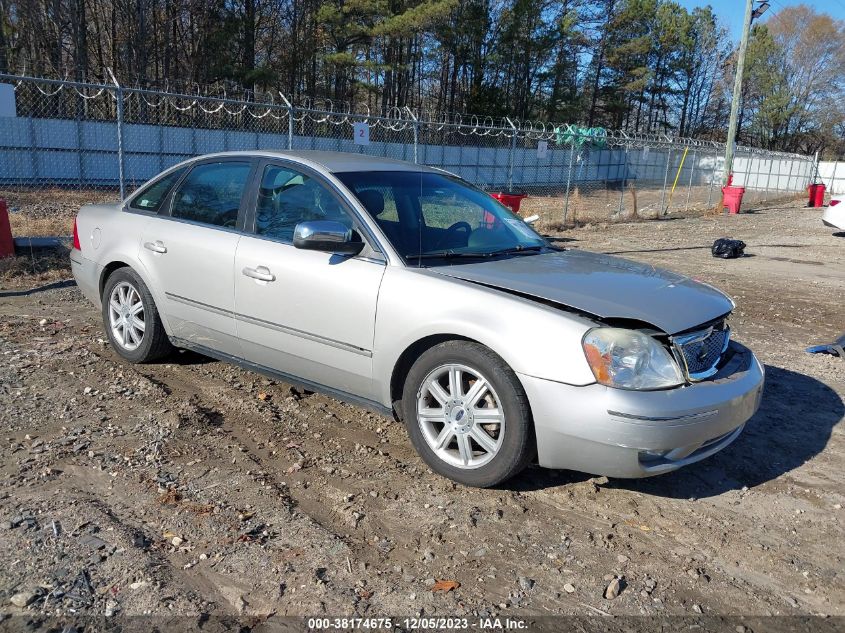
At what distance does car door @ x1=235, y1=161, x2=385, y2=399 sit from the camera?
395 centimetres

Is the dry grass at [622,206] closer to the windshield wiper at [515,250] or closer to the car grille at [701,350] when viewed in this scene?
the windshield wiper at [515,250]

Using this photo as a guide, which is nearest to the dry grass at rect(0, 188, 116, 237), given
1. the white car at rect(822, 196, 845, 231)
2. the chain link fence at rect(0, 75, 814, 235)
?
the chain link fence at rect(0, 75, 814, 235)

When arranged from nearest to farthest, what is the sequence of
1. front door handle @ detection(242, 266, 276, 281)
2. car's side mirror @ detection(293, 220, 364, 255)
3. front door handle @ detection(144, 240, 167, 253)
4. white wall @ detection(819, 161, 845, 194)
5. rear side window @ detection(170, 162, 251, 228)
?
1. car's side mirror @ detection(293, 220, 364, 255)
2. front door handle @ detection(242, 266, 276, 281)
3. rear side window @ detection(170, 162, 251, 228)
4. front door handle @ detection(144, 240, 167, 253)
5. white wall @ detection(819, 161, 845, 194)

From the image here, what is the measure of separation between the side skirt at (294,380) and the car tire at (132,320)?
17 cm

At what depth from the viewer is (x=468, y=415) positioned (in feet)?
11.8

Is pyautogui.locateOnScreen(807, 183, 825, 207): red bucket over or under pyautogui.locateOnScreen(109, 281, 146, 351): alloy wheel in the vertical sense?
over

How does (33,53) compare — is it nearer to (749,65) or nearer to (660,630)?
(660,630)

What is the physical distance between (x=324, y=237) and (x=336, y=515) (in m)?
1.45

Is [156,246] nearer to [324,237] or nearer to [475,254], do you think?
[324,237]

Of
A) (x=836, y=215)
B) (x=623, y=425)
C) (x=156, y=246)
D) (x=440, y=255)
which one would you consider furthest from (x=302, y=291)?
(x=836, y=215)

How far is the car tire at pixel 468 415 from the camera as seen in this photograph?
342cm

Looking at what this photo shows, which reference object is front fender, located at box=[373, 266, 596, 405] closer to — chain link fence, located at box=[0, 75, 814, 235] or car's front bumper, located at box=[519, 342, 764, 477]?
car's front bumper, located at box=[519, 342, 764, 477]

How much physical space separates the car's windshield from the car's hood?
234 millimetres

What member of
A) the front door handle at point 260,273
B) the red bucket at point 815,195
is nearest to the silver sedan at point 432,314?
the front door handle at point 260,273
